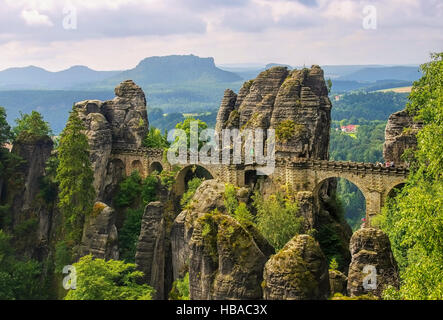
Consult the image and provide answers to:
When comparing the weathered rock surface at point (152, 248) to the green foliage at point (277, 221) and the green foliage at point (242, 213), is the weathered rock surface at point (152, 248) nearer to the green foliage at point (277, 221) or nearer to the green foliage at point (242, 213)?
the green foliage at point (242, 213)

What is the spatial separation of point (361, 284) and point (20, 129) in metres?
46.9

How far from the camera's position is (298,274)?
64.8 feet

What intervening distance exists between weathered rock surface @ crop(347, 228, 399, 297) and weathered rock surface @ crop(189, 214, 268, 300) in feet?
12.9

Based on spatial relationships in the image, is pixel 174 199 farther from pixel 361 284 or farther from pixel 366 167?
pixel 361 284

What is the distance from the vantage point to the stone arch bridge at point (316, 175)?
139 ft

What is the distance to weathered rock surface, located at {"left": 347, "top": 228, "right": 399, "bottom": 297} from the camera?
21.6m

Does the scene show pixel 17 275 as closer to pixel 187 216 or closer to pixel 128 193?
pixel 128 193

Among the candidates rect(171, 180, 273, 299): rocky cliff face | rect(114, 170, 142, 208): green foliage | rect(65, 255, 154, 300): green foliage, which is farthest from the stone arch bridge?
rect(171, 180, 273, 299): rocky cliff face

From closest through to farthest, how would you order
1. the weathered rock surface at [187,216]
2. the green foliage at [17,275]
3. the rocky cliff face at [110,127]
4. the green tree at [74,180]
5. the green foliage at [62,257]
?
the weathered rock surface at [187,216], the green foliage at [17,275], the green foliage at [62,257], the green tree at [74,180], the rocky cliff face at [110,127]

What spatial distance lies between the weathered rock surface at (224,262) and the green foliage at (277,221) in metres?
14.1

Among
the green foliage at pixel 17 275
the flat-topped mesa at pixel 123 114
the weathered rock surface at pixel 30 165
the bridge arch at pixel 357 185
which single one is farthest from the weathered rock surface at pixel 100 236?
the bridge arch at pixel 357 185

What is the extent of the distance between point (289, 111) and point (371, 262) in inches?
1119

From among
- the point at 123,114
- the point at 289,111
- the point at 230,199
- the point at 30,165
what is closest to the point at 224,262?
the point at 230,199
